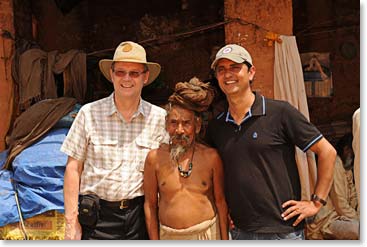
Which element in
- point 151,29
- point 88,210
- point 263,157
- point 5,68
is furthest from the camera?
point 151,29

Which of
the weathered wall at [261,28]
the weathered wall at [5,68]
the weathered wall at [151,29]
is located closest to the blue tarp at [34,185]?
the weathered wall at [5,68]

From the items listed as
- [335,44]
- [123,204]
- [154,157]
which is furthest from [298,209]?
[335,44]

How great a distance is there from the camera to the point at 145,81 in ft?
9.32

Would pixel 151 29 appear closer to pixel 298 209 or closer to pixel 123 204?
pixel 123 204

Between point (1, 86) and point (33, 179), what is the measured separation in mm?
1576

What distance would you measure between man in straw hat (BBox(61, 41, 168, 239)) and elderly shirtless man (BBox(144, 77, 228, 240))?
0.08 metres

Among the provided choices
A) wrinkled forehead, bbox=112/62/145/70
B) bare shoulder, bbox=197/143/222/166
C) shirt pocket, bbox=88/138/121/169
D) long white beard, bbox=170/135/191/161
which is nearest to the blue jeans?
bare shoulder, bbox=197/143/222/166

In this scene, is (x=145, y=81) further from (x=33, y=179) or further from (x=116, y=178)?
(x=33, y=179)

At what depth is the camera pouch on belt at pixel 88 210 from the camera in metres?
2.65

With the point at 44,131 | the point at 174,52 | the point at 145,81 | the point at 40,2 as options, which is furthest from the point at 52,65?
the point at 145,81

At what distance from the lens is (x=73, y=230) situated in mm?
2730

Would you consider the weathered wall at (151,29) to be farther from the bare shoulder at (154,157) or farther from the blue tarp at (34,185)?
the bare shoulder at (154,157)

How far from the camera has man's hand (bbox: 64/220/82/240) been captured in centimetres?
272

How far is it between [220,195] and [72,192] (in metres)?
0.80
